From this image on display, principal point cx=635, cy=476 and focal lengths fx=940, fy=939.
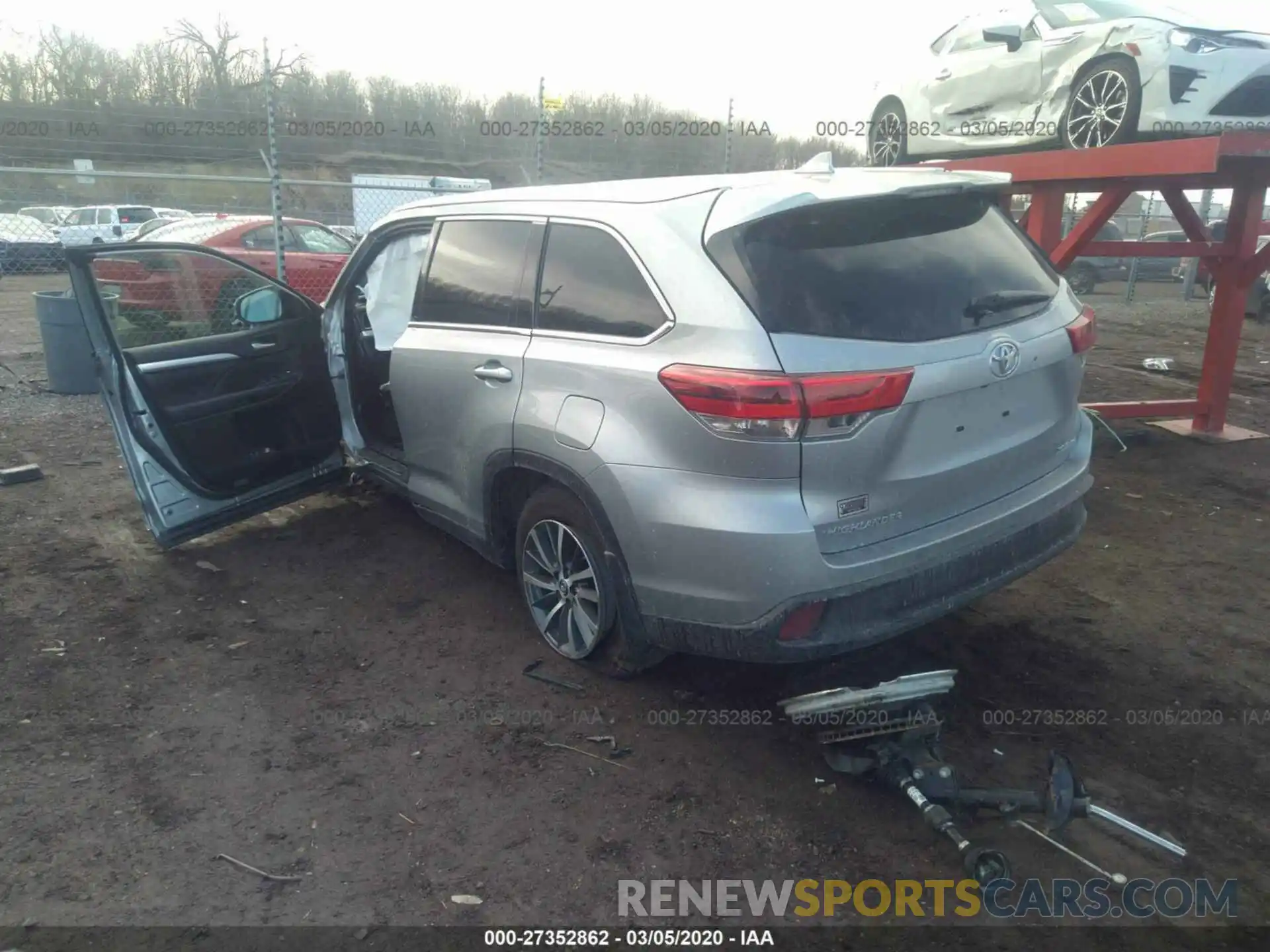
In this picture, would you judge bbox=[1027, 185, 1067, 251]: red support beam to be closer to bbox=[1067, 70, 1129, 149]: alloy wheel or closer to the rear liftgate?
bbox=[1067, 70, 1129, 149]: alloy wheel

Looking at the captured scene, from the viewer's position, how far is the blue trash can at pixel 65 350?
820 cm

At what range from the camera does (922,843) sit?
2.78m

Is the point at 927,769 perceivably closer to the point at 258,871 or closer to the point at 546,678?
the point at 546,678

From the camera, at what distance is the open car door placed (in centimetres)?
430

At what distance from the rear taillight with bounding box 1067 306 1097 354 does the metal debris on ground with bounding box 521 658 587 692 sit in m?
2.23

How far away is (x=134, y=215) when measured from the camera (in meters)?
20.1

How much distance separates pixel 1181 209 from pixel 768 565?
6462 mm

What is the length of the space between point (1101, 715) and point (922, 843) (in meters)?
1.07

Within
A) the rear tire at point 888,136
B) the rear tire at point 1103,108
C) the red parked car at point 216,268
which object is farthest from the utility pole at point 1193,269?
the red parked car at point 216,268

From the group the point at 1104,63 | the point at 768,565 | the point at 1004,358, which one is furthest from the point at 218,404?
the point at 1104,63

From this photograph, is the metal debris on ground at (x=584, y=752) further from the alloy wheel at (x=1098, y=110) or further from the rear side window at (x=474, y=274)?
the alloy wheel at (x=1098, y=110)

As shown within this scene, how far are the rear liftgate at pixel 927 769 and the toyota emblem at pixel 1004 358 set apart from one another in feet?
3.27

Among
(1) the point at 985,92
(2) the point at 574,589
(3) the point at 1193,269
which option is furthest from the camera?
(3) the point at 1193,269

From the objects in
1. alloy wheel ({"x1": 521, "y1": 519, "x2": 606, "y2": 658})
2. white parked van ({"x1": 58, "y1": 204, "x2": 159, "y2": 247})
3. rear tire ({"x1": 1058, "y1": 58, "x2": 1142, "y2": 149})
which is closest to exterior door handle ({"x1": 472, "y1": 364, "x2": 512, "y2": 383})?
alloy wheel ({"x1": 521, "y1": 519, "x2": 606, "y2": 658})
